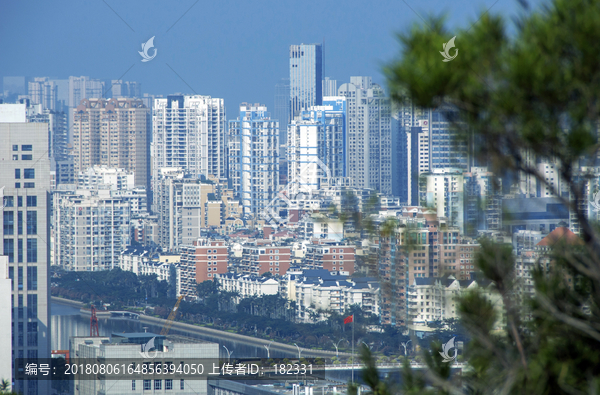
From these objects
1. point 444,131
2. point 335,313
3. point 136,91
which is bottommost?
point 335,313

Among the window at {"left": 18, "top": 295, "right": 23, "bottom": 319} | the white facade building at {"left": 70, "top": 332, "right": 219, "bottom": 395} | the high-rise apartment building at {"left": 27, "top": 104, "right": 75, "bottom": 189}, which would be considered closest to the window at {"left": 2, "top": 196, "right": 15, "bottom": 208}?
the window at {"left": 18, "top": 295, "right": 23, "bottom": 319}

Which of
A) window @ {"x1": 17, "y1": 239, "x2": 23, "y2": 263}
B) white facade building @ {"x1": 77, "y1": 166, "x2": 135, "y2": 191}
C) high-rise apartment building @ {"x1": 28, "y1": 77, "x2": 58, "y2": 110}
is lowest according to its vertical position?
window @ {"x1": 17, "y1": 239, "x2": 23, "y2": 263}

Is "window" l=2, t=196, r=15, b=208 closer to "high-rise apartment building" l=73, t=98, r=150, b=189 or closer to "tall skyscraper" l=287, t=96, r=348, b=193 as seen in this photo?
"tall skyscraper" l=287, t=96, r=348, b=193

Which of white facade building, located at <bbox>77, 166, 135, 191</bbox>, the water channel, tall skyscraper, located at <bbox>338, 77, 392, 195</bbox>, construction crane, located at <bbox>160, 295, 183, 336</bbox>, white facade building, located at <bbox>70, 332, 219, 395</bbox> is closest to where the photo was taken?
white facade building, located at <bbox>70, 332, 219, 395</bbox>

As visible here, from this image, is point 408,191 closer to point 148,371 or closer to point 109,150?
point 148,371

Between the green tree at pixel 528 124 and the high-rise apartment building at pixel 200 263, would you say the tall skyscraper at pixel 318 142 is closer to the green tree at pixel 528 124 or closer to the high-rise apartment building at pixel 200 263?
the high-rise apartment building at pixel 200 263

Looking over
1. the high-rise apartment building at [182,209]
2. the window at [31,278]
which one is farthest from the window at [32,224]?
the high-rise apartment building at [182,209]

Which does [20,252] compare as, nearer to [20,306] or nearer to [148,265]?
[20,306]

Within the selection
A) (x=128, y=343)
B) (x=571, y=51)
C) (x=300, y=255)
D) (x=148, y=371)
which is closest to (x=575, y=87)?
(x=571, y=51)
